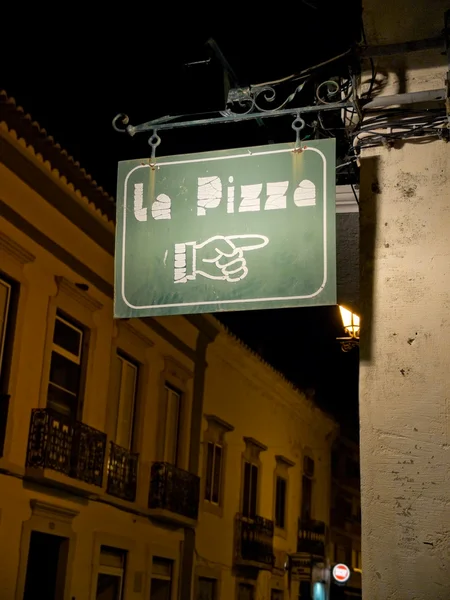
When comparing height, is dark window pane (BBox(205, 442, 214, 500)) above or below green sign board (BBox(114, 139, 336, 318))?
above

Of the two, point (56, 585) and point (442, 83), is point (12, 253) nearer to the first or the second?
point (56, 585)

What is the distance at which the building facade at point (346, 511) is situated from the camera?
96.6 feet

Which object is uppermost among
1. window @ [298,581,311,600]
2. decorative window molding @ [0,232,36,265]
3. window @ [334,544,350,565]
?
decorative window molding @ [0,232,36,265]

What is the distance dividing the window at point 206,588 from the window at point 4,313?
8119 mm

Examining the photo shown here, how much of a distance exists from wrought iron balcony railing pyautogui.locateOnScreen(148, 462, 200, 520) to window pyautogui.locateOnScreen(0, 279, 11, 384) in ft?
16.3

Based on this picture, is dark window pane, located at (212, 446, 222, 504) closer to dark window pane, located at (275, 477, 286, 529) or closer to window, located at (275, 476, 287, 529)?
window, located at (275, 476, 287, 529)

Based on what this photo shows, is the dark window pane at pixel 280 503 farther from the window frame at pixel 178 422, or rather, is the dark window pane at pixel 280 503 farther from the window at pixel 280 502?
the window frame at pixel 178 422

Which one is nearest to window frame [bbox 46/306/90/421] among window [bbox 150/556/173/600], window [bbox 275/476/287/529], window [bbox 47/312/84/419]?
window [bbox 47/312/84/419]

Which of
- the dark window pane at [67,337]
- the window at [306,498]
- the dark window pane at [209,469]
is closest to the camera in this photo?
the dark window pane at [67,337]

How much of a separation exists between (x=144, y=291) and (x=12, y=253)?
293 inches

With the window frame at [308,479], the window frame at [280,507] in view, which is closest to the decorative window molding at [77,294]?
the window frame at [280,507]

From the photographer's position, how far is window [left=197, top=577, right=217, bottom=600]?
18278 mm

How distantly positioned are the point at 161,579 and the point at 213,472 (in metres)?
3.12

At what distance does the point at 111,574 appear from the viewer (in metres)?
15.0
